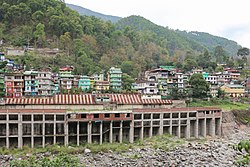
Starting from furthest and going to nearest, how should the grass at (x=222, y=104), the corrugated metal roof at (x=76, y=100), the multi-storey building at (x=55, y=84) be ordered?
the multi-storey building at (x=55, y=84) → the grass at (x=222, y=104) → the corrugated metal roof at (x=76, y=100)

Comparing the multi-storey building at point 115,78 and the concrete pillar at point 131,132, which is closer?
the concrete pillar at point 131,132

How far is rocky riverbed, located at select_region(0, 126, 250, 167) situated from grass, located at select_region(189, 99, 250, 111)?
15998mm

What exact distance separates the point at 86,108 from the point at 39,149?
8.75 metres

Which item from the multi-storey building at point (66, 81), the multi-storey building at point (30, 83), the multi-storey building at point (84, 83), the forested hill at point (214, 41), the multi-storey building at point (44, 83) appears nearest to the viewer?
the multi-storey building at point (30, 83)

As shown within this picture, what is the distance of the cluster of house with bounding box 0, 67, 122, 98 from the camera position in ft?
155

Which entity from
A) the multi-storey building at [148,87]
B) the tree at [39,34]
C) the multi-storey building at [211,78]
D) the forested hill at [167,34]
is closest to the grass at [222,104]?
the multi-storey building at [148,87]

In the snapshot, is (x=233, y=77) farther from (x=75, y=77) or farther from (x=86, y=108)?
(x=86, y=108)

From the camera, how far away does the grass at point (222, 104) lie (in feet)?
168

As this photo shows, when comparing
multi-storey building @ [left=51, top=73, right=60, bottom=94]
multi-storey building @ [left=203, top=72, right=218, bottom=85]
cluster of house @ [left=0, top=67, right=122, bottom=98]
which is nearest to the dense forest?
cluster of house @ [left=0, top=67, right=122, bottom=98]

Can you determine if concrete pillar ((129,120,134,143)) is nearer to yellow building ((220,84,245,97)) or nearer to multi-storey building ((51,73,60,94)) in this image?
multi-storey building ((51,73,60,94))

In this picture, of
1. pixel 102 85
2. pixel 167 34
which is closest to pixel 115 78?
pixel 102 85

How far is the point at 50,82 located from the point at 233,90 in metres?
36.5

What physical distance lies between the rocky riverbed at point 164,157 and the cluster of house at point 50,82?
65.7ft

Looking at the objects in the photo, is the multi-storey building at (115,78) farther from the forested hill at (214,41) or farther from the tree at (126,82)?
the forested hill at (214,41)
